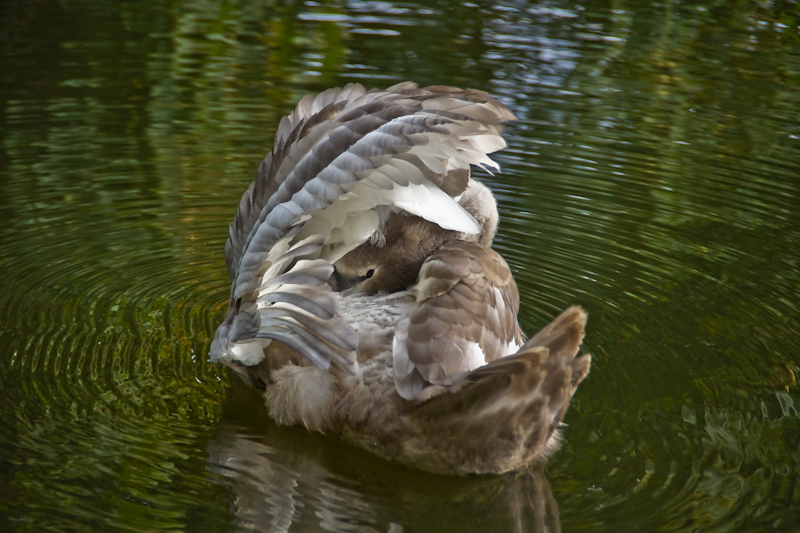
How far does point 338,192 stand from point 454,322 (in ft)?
1.89

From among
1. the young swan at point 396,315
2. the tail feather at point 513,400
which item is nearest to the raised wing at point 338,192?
the young swan at point 396,315

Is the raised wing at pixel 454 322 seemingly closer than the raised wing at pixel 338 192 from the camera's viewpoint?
No

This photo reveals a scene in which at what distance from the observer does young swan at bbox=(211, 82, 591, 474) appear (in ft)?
7.63

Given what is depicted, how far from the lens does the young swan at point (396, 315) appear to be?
2.32 metres

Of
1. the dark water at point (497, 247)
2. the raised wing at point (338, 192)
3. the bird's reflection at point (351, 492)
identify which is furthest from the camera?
the dark water at point (497, 247)

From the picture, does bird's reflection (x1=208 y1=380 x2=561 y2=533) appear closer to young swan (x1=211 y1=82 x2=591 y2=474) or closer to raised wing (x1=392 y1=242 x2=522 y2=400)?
young swan (x1=211 y1=82 x2=591 y2=474)

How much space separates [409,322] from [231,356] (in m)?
0.69

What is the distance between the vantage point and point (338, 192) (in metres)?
2.29

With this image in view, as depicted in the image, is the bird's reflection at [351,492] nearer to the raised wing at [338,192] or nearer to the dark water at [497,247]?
the dark water at [497,247]

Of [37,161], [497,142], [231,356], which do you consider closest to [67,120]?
[37,161]

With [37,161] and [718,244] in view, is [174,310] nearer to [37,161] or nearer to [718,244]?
[37,161]

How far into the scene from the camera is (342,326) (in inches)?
101

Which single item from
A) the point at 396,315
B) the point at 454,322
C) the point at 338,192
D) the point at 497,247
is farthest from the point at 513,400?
the point at 497,247

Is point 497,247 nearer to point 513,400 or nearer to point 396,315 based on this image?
point 396,315
